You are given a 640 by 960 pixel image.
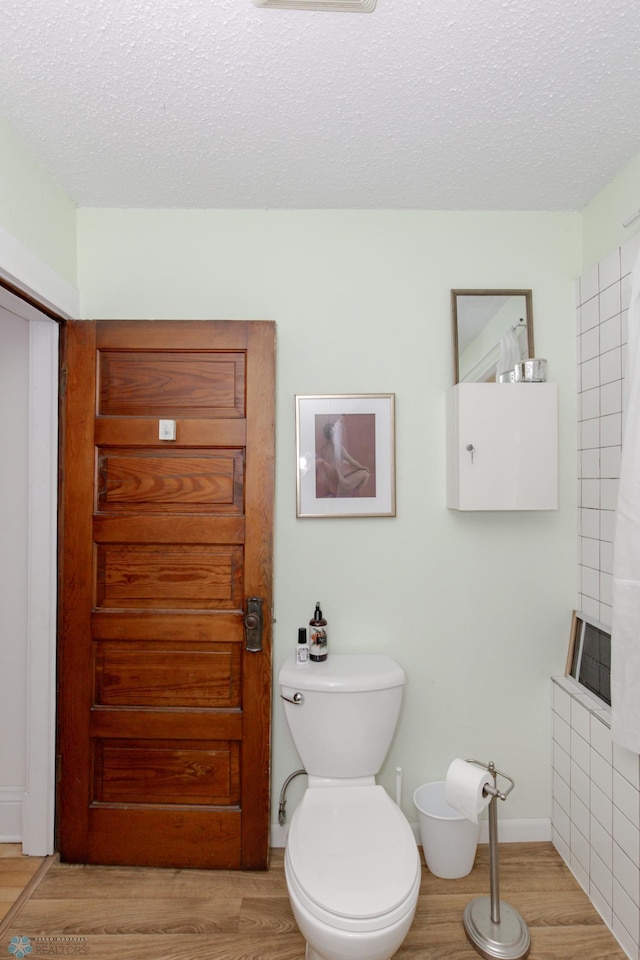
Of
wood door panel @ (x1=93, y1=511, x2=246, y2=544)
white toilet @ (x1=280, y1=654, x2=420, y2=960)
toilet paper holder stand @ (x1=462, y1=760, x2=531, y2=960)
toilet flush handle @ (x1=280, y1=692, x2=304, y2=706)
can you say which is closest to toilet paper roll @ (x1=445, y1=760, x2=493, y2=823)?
toilet paper holder stand @ (x1=462, y1=760, x2=531, y2=960)

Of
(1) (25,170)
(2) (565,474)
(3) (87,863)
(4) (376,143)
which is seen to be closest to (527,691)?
(2) (565,474)

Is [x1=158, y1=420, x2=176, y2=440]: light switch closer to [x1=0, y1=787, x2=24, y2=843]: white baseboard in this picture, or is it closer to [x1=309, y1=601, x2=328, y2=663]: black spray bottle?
[x1=309, y1=601, x2=328, y2=663]: black spray bottle

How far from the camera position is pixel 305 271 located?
1927mm

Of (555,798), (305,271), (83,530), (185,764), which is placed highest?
(305,271)

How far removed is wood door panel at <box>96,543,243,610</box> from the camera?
72.4 inches

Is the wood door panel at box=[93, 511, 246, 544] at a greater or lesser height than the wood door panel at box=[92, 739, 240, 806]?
greater

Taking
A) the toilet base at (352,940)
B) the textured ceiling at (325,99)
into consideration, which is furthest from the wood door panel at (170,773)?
the textured ceiling at (325,99)

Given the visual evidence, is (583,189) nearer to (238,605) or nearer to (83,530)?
(238,605)

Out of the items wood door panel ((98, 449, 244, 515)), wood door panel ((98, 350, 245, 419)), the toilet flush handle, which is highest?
wood door panel ((98, 350, 245, 419))

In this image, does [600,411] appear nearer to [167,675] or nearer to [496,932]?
[496,932]

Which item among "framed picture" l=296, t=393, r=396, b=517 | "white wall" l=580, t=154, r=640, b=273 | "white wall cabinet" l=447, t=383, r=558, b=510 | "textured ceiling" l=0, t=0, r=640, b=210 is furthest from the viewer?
"framed picture" l=296, t=393, r=396, b=517

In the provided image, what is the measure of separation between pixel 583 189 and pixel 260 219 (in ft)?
3.91

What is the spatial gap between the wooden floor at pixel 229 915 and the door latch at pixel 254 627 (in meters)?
0.81

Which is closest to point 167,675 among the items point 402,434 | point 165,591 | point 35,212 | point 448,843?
point 165,591
